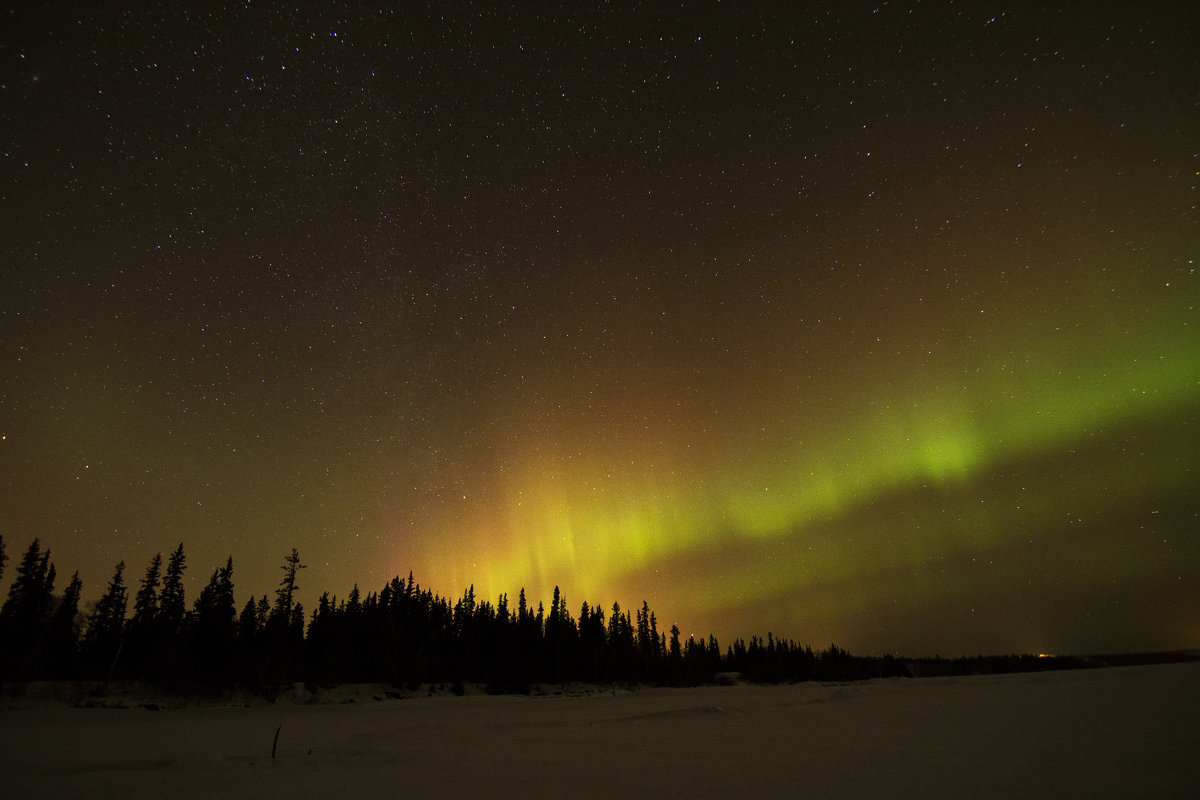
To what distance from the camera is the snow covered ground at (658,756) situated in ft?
40.9

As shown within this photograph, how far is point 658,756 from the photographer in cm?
1722

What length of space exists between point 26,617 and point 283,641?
23.1 meters

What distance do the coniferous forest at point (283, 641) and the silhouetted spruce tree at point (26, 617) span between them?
14cm

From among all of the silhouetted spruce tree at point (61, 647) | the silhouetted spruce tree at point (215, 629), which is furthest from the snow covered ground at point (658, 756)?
the silhouetted spruce tree at point (61, 647)

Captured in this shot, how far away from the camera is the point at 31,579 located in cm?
5794

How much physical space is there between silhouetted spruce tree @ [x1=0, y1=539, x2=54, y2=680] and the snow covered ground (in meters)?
26.1

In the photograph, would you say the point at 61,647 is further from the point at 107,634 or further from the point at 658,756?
the point at 658,756

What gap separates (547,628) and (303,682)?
45.4 meters

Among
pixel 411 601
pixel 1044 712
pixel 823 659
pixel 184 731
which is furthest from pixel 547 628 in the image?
pixel 823 659

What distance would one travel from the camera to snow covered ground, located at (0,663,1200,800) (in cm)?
1245

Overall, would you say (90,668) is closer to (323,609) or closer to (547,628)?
(323,609)

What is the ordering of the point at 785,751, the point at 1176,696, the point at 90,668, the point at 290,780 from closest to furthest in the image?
1. the point at 290,780
2. the point at 785,751
3. the point at 1176,696
4. the point at 90,668

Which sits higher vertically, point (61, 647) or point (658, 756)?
point (61, 647)

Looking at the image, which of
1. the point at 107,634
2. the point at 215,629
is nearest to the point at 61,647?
the point at 107,634
